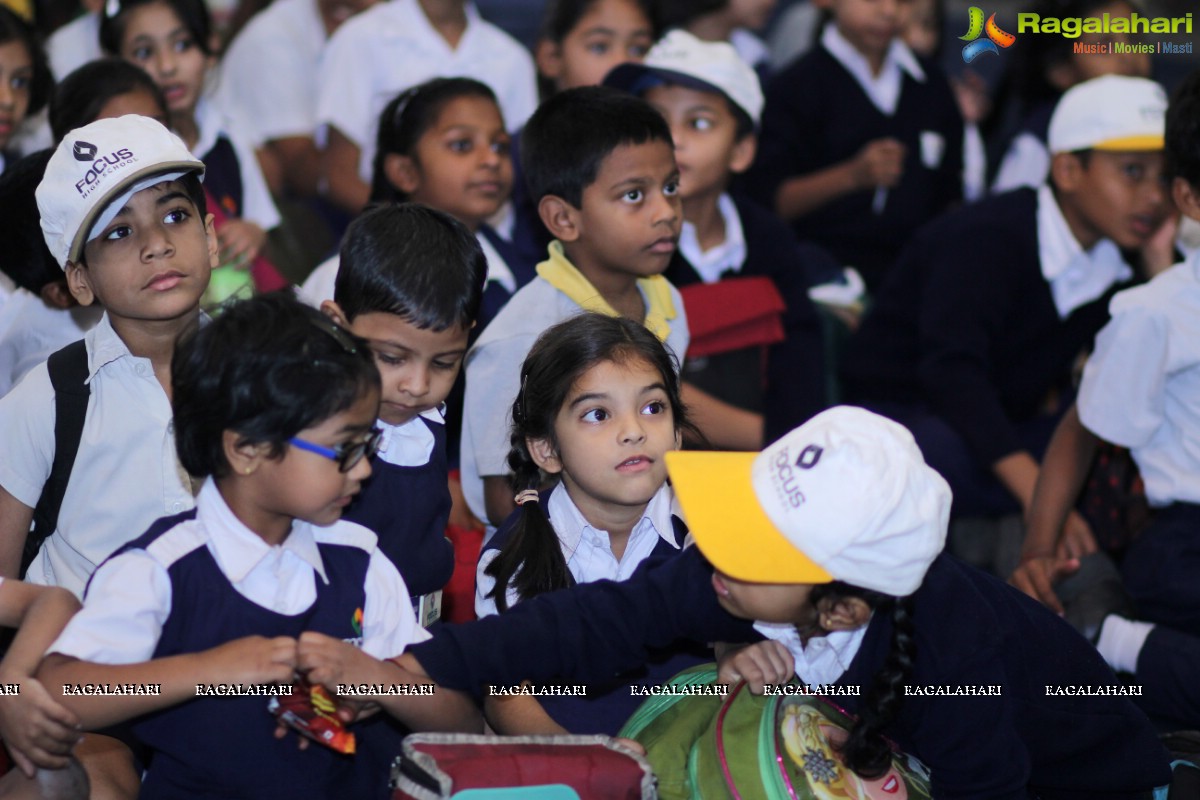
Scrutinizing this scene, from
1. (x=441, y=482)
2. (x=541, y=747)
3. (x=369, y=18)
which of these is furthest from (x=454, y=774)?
(x=369, y=18)

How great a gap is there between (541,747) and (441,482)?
27.3 inches

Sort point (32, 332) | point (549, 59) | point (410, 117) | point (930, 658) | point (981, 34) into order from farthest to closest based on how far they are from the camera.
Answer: point (981, 34) → point (549, 59) → point (410, 117) → point (32, 332) → point (930, 658)

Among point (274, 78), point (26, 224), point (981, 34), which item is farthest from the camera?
point (981, 34)

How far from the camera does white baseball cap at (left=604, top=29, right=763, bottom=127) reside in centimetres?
376

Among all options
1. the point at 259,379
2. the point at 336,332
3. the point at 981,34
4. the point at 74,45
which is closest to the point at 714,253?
the point at 336,332

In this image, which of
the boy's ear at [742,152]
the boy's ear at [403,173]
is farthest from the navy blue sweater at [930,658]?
the boy's ear at [742,152]

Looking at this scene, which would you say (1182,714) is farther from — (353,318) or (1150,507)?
(353,318)

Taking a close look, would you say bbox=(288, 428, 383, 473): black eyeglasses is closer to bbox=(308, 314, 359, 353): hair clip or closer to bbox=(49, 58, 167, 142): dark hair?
bbox=(308, 314, 359, 353): hair clip

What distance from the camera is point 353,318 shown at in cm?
255

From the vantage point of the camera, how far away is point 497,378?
2951 millimetres


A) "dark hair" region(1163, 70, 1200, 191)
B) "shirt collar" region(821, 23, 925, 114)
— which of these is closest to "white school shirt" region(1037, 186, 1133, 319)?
"dark hair" region(1163, 70, 1200, 191)

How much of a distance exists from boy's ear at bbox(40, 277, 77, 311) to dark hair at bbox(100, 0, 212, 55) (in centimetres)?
138

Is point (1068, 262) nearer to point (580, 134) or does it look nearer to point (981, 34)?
point (580, 134)

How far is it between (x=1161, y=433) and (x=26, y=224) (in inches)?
99.1
